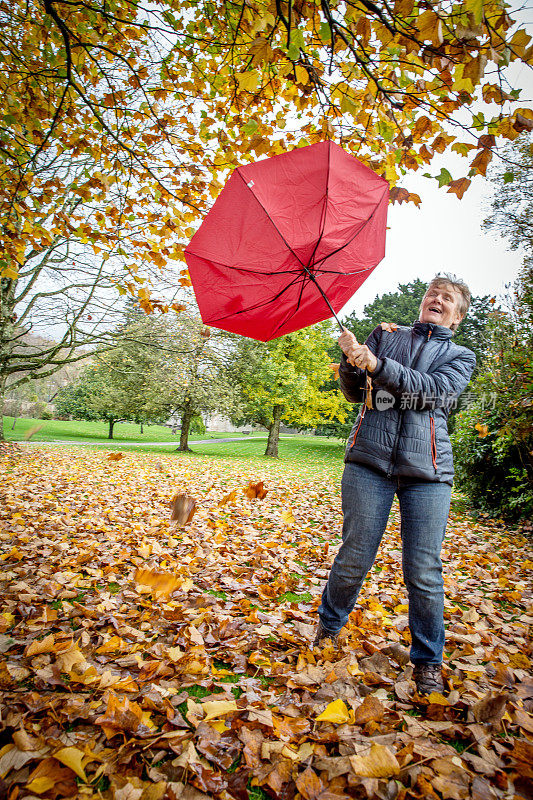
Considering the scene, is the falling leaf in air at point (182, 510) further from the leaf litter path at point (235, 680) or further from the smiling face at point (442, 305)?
the smiling face at point (442, 305)

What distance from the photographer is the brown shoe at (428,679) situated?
1802 millimetres

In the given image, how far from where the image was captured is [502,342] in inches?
265

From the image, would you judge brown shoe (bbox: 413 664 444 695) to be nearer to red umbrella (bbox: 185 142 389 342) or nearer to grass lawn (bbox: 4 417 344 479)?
red umbrella (bbox: 185 142 389 342)

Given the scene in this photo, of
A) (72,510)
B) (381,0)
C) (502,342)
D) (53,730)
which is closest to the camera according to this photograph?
(53,730)

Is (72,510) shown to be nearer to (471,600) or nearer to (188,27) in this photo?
(471,600)

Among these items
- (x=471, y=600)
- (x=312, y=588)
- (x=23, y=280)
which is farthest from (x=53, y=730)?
(x=23, y=280)

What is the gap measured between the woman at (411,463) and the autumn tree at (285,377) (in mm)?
15998

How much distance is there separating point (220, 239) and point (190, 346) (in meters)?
14.1

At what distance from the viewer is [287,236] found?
6.56ft

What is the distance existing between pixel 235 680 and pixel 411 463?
1.47 metres

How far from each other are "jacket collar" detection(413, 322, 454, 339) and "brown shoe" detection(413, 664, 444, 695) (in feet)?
5.72

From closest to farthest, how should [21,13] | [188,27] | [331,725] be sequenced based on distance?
[331,725], [188,27], [21,13]

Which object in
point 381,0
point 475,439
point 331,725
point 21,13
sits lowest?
point 331,725

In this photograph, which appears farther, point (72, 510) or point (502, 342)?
point (502, 342)
